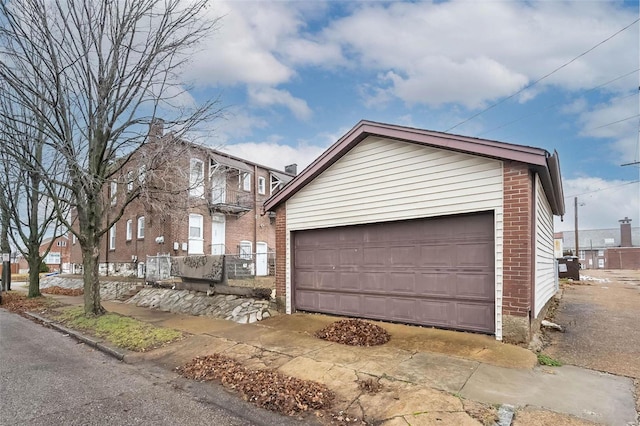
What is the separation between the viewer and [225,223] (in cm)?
2173

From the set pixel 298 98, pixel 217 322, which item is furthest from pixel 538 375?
pixel 298 98

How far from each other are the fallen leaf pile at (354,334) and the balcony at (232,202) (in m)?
13.8

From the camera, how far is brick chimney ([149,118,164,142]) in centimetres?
1030

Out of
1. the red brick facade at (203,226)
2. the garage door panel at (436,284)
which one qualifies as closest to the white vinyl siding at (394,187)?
the garage door panel at (436,284)

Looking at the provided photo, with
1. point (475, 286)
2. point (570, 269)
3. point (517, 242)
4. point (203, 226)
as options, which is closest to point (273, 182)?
point (203, 226)

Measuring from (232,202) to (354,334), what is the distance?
15614 millimetres

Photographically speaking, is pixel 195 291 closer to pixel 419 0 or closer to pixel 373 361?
pixel 373 361

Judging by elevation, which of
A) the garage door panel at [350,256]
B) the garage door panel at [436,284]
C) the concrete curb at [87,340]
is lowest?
the concrete curb at [87,340]

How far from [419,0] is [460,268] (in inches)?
291

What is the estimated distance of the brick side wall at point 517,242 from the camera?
6312 millimetres

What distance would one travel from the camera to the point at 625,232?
66.0m

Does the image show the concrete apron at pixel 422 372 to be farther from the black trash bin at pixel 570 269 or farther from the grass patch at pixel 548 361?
the black trash bin at pixel 570 269

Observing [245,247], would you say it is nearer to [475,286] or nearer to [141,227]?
[141,227]

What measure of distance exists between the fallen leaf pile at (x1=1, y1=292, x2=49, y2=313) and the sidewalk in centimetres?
942
